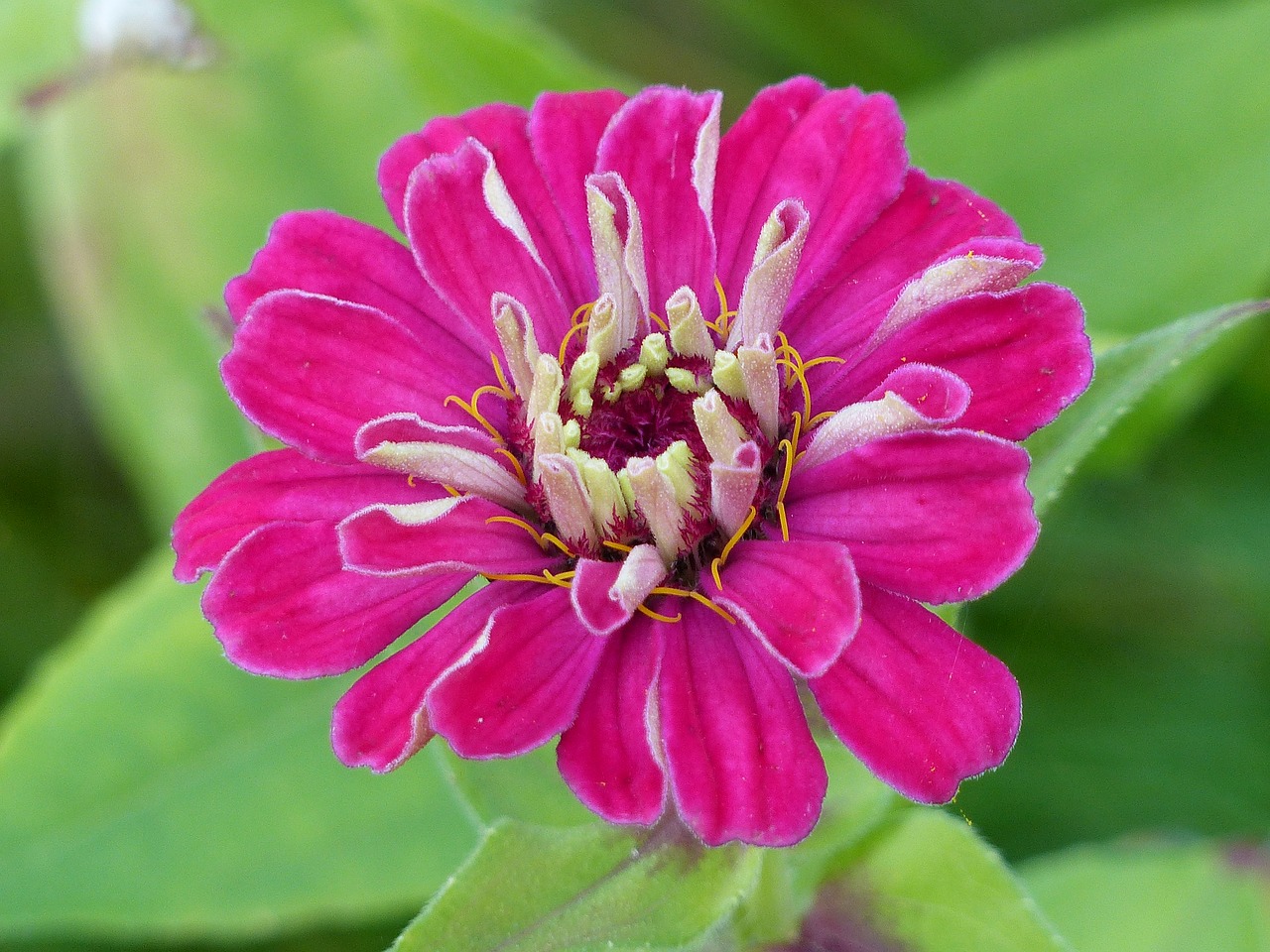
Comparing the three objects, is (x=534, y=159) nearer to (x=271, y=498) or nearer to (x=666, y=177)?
(x=666, y=177)

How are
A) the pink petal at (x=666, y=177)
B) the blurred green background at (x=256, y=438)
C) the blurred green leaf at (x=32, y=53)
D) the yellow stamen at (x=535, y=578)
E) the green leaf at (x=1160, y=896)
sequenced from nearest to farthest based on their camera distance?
the yellow stamen at (x=535, y=578) → the pink petal at (x=666, y=177) → the green leaf at (x=1160, y=896) → the blurred green background at (x=256, y=438) → the blurred green leaf at (x=32, y=53)

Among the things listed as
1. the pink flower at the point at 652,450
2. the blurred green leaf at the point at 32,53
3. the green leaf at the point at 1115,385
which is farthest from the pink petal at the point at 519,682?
the blurred green leaf at the point at 32,53

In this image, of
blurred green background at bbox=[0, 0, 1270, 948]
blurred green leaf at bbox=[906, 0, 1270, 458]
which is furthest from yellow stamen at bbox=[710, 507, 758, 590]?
blurred green leaf at bbox=[906, 0, 1270, 458]

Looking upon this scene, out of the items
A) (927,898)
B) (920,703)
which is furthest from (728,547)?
(927,898)

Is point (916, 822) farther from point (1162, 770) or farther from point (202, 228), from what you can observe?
point (202, 228)

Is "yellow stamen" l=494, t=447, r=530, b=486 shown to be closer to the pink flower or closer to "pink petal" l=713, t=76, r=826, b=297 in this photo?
the pink flower

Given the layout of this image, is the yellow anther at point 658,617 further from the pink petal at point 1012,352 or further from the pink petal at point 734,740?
the pink petal at point 1012,352
